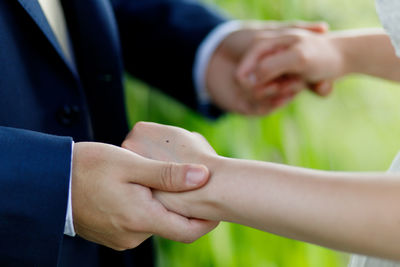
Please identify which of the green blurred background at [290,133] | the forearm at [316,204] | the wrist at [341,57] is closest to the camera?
the forearm at [316,204]

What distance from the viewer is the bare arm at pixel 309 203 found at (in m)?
0.56

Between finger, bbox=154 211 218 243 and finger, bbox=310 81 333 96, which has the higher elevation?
finger, bbox=154 211 218 243

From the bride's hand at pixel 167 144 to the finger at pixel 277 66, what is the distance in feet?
1.59

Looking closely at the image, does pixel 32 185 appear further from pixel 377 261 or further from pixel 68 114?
pixel 377 261

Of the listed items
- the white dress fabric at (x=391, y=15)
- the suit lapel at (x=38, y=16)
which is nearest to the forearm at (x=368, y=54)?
the white dress fabric at (x=391, y=15)

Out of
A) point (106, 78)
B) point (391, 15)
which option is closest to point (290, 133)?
point (106, 78)

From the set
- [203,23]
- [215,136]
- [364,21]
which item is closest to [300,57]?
[203,23]

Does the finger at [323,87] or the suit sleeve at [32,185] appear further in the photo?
the finger at [323,87]

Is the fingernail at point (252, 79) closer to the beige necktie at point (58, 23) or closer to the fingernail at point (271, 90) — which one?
the fingernail at point (271, 90)

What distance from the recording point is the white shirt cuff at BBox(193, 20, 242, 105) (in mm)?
1264

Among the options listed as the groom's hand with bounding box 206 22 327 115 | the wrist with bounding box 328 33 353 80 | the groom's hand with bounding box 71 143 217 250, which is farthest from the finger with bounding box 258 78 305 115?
the groom's hand with bounding box 71 143 217 250

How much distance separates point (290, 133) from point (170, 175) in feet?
3.20

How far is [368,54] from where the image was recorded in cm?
106

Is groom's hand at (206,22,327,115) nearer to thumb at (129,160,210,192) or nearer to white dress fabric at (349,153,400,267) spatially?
white dress fabric at (349,153,400,267)
